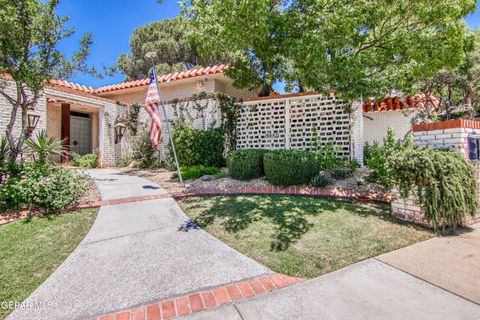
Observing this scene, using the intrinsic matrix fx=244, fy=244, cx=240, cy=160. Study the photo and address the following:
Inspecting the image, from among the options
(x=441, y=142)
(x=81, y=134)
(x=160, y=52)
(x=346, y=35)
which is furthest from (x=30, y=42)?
(x=160, y=52)

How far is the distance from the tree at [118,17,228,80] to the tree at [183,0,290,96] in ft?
35.1

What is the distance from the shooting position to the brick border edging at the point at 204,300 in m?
2.10

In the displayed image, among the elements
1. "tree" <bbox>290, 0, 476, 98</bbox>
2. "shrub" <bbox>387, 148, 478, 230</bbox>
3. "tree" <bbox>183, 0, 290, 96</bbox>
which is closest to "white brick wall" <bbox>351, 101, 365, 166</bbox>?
"tree" <bbox>290, 0, 476, 98</bbox>

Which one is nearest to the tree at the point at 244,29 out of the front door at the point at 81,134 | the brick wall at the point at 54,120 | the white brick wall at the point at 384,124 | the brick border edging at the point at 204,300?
the brick border edging at the point at 204,300

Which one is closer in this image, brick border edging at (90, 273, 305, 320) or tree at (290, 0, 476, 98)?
brick border edging at (90, 273, 305, 320)

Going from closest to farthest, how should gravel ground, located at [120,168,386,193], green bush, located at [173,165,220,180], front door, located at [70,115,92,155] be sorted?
gravel ground, located at [120,168,386,193], green bush, located at [173,165,220,180], front door, located at [70,115,92,155]

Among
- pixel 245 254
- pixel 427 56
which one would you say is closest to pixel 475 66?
pixel 427 56

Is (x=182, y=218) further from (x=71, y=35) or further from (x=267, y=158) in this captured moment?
(x=71, y=35)

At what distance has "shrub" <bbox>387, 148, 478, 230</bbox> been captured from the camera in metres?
3.67

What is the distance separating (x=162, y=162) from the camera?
10648 mm

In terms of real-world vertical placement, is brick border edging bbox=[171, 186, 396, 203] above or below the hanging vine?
below

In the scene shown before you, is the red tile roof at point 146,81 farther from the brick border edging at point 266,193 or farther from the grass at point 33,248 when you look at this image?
the grass at point 33,248

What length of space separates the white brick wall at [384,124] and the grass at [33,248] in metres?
11.8

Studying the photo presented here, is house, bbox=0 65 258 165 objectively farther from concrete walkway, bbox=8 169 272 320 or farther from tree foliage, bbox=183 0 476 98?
concrete walkway, bbox=8 169 272 320
